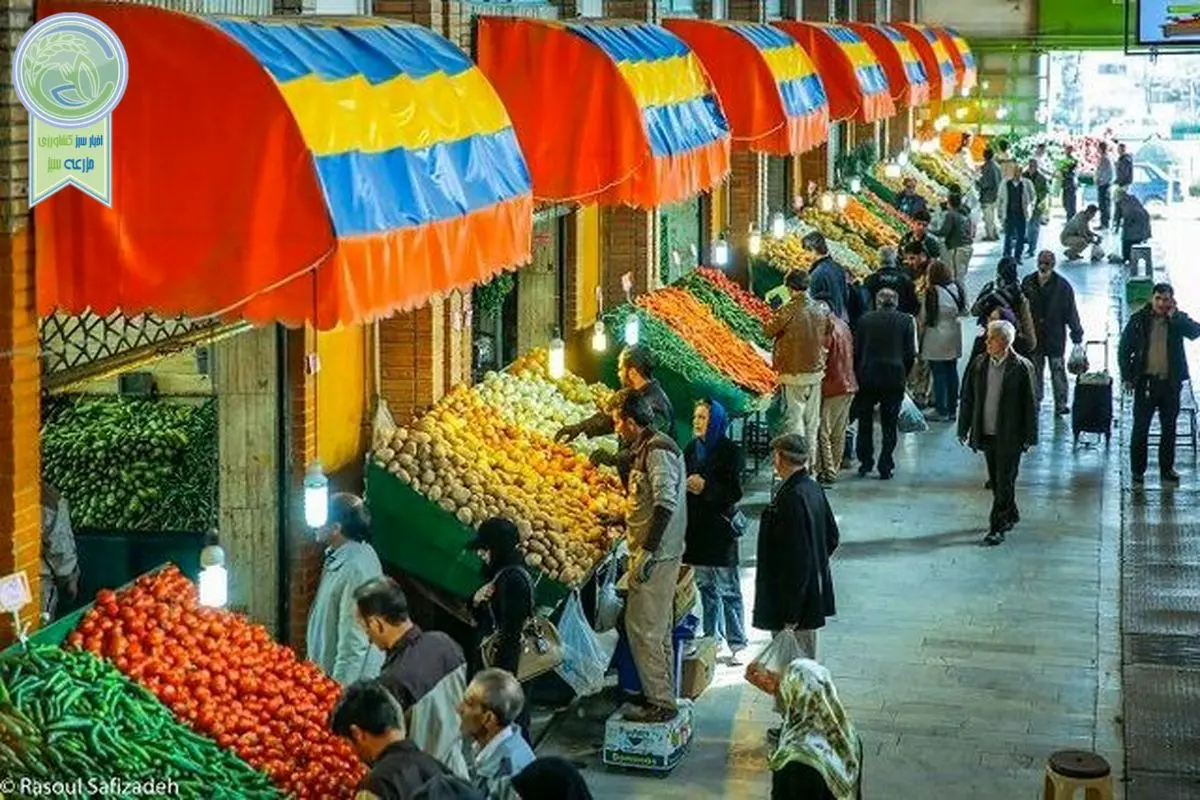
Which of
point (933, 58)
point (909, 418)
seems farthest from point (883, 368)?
point (933, 58)

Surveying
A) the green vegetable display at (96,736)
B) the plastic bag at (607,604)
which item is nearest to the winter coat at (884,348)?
the plastic bag at (607,604)

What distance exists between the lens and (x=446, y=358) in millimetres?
13680

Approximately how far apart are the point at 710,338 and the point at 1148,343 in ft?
12.8

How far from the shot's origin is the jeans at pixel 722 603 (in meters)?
12.8

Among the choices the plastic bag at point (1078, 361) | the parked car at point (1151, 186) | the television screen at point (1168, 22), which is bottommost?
the plastic bag at point (1078, 361)

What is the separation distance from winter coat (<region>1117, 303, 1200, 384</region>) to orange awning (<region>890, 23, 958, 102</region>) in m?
13.9

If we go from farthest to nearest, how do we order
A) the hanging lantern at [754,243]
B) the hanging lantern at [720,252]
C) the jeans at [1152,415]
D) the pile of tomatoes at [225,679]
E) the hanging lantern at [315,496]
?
the hanging lantern at [754,243] → the hanging lantern at [720,252] → the jeans at [1152,415] → the hanging lantern at [315,496] → the pile of tomatoes at [225,679]

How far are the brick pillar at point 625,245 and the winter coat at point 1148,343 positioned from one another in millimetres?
4479

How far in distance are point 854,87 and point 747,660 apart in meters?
11.3

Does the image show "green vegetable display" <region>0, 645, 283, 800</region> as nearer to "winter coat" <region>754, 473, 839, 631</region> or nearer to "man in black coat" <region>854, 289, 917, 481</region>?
"winter coat" <region>754, 473, 839, 631</region>

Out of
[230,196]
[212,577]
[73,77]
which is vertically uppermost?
[73,77]

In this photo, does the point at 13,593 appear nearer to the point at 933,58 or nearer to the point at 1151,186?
the point at 933,58

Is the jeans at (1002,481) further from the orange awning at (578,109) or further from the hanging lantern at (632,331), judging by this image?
the orange awning at (578,109)

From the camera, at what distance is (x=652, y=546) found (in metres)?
11.3
